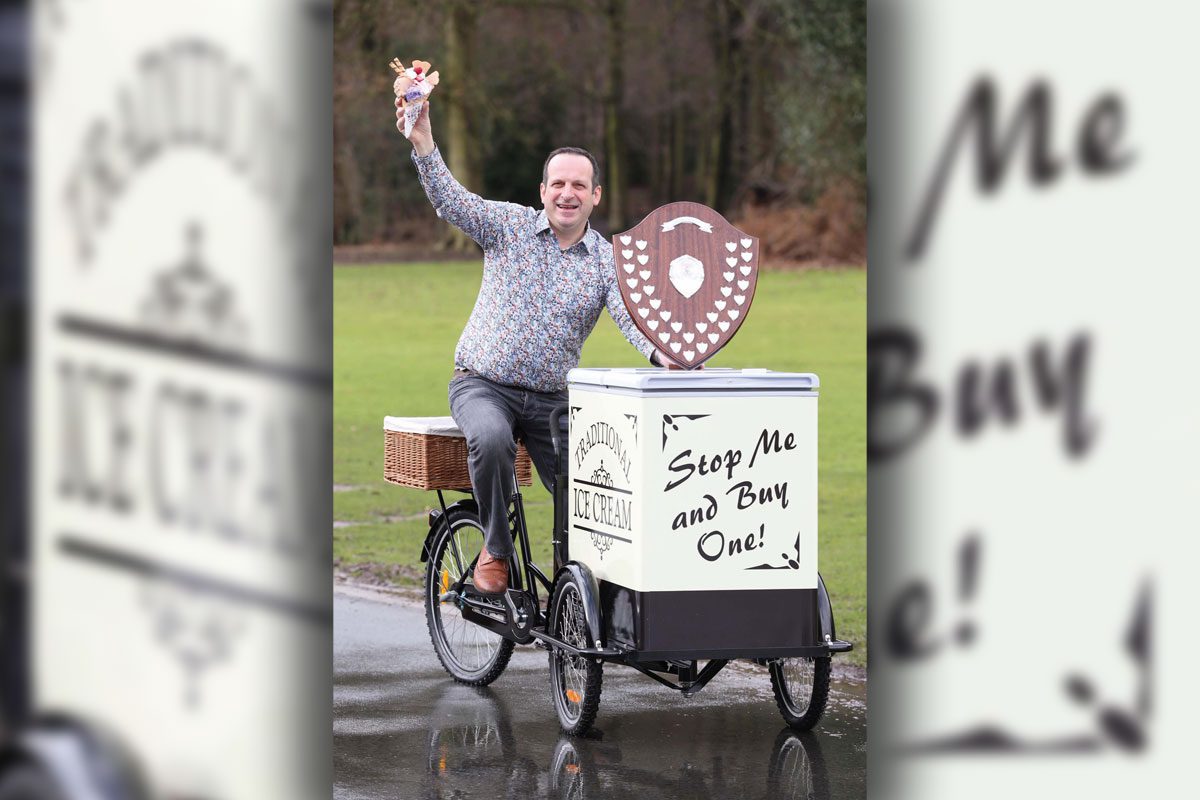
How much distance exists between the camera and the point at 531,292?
21.0ft

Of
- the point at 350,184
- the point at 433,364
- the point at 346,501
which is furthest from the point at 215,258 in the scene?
the point at 350,184

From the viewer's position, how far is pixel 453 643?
286 inches

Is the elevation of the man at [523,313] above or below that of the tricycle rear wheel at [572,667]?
above

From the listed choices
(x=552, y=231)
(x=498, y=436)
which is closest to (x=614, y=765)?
(x=498, y=436)

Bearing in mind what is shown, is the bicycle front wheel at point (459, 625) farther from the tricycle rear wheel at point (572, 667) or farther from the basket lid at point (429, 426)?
the tricycle rear wheel at point (572, 667)

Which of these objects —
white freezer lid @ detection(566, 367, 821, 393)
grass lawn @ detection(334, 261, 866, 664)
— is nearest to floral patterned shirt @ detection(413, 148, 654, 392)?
white freezer lid @ detection(566, 367, 821, 393)

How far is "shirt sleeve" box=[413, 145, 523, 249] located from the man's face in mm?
119

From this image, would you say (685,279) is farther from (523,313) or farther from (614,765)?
(614,765)

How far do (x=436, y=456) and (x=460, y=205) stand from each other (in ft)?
3.30

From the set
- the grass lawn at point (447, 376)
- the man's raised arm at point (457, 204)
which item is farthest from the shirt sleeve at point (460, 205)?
the grass lawn at point (447, 376)

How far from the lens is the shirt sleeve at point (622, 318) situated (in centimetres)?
589

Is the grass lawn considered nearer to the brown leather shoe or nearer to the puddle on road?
the puddle on road

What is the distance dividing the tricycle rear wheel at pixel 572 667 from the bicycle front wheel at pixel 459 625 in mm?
681

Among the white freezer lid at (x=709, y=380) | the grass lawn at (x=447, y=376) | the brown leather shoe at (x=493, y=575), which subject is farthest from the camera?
the grass lawn at (x=447, y=376)
